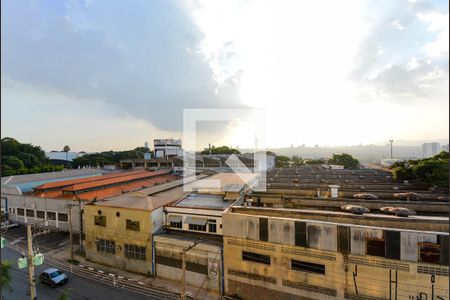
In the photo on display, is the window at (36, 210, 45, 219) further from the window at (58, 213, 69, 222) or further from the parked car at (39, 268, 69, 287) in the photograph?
the parked car at (39, 268, 69, 287)

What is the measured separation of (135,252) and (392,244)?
19636 millimetres

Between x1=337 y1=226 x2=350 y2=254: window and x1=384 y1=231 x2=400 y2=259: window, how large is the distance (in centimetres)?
206

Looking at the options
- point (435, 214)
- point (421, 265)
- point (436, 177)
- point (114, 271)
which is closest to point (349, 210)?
point (421, 265)

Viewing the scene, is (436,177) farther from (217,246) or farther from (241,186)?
(217,246)

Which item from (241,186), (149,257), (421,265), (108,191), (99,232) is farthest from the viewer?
(108,191)

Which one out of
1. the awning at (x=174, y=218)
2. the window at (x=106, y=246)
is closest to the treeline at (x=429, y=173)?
the awning at (x=174, y=218)

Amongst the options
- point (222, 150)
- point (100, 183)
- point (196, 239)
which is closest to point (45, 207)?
point (100, 183)

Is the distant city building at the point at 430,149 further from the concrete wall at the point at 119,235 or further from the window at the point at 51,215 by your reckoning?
the window at the point at 51,215

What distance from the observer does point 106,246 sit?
78.1 feet

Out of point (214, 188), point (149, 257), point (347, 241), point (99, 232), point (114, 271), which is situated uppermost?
point (214, 188)

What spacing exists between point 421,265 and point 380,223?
306 cm

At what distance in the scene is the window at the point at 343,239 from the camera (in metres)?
15.8

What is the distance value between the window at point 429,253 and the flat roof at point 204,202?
13.7 meters

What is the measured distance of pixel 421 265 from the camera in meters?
14.2
